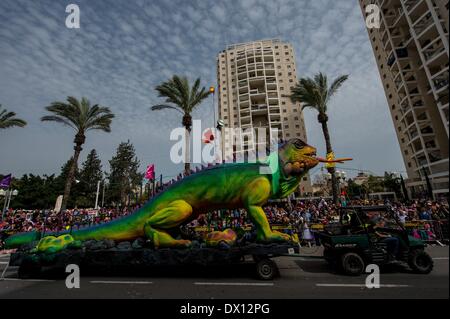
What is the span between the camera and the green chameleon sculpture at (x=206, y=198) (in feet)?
20.7

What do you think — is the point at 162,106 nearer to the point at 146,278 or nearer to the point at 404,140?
the point at 146,278

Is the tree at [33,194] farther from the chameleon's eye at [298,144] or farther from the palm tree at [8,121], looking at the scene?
the chameleon's eye at [298,144]

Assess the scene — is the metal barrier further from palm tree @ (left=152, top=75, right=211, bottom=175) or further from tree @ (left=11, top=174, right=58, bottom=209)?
tree @ (left=11, top=174, right=58, bottom=209)

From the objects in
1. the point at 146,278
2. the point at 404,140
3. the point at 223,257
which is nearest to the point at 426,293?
the point at 223,257

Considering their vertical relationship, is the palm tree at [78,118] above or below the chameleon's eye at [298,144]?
above

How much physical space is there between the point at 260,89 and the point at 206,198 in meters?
52.7

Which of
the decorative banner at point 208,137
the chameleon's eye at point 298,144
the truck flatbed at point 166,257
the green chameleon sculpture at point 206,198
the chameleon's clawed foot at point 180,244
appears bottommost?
the truck flatbed at point 166,257

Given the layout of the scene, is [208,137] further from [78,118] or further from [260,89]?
[260,89]

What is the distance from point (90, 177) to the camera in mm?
56500

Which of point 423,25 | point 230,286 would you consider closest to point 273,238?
point 230,286

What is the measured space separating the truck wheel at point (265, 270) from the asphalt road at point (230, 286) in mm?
171

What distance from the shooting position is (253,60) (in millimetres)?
56375

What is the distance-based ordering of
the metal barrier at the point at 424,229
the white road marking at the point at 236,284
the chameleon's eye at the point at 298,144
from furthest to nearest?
the metal barrier at the point at 424,229
the chameleon's eye at the point at 298,144
the white road marking at the point at 236,284

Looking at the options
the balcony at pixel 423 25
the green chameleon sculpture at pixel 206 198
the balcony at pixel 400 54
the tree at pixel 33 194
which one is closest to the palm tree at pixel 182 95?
the green chameleon sculpture at pixel 206 198
